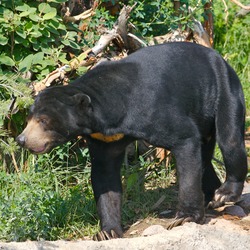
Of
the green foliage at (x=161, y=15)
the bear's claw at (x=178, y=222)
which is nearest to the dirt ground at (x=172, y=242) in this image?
the bear's claw at (x=178, y=222)

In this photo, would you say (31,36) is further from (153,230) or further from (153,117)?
(153,230)

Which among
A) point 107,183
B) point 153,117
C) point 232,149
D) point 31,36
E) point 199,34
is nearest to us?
point 153,117

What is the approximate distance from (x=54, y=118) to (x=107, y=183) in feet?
2.83

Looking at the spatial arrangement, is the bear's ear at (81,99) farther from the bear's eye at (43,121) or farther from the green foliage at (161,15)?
→ the green foliage at (161,15)

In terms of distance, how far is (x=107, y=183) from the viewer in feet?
21.7

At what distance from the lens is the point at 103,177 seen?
21.6 feet

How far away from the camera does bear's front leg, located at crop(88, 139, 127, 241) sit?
6535 mm

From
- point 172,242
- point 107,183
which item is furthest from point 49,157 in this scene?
point 172,242

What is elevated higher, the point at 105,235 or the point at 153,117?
the point at 153,117

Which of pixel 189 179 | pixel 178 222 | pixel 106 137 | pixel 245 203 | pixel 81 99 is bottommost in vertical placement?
pixel 245 203

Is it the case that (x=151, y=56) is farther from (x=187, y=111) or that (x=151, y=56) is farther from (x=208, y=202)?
(x=208, y=202)

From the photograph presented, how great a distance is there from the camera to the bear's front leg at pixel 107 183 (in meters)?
6.54

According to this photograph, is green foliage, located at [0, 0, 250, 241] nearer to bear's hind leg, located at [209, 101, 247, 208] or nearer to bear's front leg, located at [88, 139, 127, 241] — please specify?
bear's front leg, located at [88, 139, 127, 241]

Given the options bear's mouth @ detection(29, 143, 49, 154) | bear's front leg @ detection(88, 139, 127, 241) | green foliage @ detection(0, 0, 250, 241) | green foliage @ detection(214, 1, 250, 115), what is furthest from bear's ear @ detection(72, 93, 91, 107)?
green foliage @ detection(214, 1, 250, 115)
